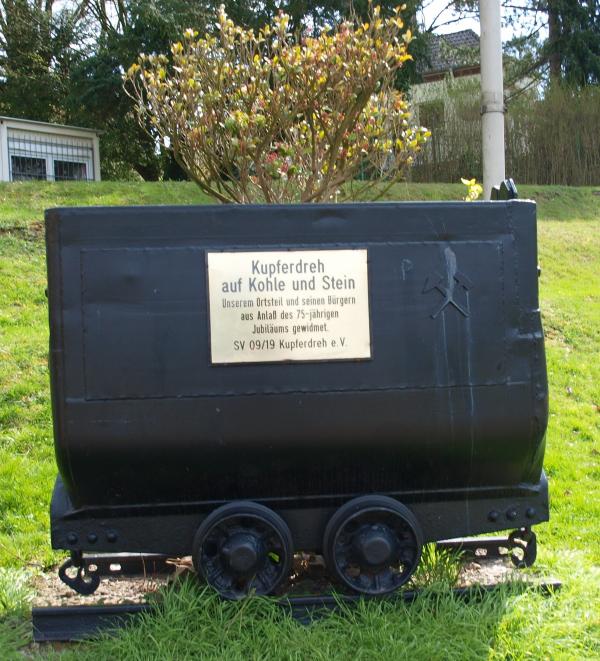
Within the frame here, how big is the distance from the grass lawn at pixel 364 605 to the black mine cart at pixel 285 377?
0.25 metres

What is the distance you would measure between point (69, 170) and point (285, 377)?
712 inches

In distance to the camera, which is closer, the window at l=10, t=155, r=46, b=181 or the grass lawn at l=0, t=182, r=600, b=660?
the grass lawn at l=0, t=182, r=600, b=660

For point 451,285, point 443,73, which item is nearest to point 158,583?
point 451,285

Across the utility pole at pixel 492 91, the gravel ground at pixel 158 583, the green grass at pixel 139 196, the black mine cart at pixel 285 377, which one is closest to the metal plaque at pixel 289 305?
the black mine cart at pixel 285 377

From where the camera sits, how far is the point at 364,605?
3.80 metres

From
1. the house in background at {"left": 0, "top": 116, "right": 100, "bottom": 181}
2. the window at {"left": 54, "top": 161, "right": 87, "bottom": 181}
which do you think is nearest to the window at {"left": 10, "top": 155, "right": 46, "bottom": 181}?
the house in background at {"left": 0, "top": 116, "right": 100, "bottom": 181}

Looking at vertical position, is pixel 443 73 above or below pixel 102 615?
above

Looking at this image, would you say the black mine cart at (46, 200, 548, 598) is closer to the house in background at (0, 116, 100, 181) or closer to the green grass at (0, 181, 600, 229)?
the green grass at (0, 181, 600, 229)

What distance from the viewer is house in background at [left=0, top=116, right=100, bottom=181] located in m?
17.9

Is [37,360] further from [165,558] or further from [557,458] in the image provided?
[557,458]

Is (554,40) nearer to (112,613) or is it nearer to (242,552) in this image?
(242,552)

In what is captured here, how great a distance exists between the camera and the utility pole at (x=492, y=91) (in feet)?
21.5

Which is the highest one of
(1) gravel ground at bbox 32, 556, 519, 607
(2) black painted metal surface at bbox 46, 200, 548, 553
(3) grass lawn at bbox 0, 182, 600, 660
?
(2) black painted metal surface at bbox 46, 200, 548, 553

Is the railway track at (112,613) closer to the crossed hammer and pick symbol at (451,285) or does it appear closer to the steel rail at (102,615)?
the steel rail at (102,615)
